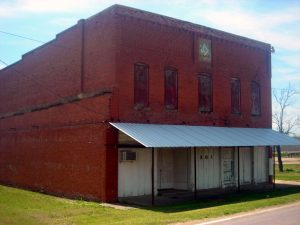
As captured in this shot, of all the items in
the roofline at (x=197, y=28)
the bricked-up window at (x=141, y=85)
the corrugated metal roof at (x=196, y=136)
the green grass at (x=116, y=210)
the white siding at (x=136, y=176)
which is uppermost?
the roofline at (x=197, y=28)

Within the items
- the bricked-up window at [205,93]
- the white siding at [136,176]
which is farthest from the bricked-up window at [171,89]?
the white siding at [136,176]

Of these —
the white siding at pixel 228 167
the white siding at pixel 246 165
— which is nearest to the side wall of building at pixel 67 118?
the white siding at pixel 228 167

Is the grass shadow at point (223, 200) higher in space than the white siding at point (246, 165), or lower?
lower

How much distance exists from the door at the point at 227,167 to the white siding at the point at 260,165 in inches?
94.4

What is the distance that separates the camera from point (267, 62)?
30.8 metres

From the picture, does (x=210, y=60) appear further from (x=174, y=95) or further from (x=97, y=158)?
(x=97, y=158)

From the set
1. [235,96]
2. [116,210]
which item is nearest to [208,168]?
[235,96]

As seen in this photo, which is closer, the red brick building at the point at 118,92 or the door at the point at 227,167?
the red brick building at the point at 118,92

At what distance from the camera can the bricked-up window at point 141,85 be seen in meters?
22.4

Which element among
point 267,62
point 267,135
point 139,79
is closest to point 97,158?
point 139,79

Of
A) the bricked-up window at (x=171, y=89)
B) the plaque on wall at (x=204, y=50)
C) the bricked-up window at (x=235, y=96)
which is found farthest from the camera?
the bricked-up window at (x=235, y=96)

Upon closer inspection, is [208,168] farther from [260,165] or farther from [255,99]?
[255,99]

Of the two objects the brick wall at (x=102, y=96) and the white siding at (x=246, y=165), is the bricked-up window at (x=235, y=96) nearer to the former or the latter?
the brick wall at (x=102, y=96)

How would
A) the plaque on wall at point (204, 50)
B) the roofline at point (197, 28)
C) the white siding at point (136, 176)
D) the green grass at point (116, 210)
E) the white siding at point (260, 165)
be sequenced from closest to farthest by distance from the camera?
the green grass at point (116, 210), the white siding at point (136, 176), the roofline at point (197, 28), the plaque on wall at point (204, 50), the white siding at point (260, 165)
